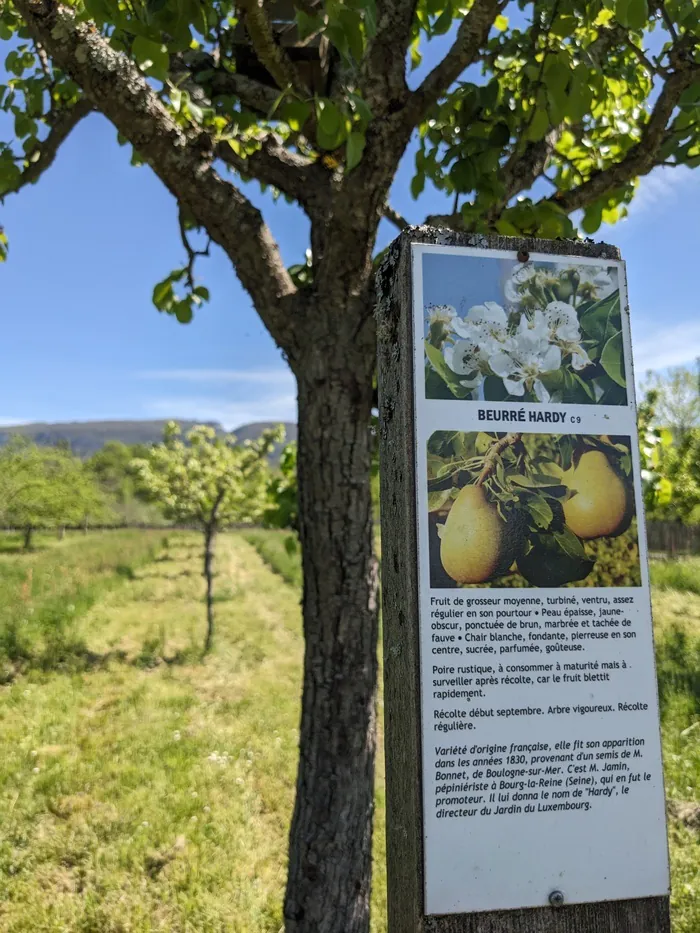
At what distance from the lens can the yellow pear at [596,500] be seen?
1251mm

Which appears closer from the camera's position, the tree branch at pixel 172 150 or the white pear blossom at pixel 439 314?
the white pear blossom at pixel 439 314

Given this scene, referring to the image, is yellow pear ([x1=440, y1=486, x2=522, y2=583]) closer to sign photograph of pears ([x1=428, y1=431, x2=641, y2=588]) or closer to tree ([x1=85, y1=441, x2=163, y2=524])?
sign photograph of pears ([x1=428, y1=431, x2=641, y2=588])

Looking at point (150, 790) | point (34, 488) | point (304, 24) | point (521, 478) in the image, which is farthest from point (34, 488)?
point (521, 478)

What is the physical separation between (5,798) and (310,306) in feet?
17.7

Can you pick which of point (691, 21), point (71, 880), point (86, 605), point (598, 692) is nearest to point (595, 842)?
point (598, 692)

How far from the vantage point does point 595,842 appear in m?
1.17

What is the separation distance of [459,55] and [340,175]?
726 millimetres

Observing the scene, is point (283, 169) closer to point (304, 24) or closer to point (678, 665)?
point (304, 24)

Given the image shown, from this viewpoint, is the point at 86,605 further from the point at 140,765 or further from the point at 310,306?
the point at 310,306

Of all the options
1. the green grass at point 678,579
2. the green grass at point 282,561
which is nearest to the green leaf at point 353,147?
the green grass at point 282,561

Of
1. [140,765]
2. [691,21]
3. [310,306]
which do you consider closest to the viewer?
[691,21]

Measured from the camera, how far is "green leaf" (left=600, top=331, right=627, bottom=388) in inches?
51.8

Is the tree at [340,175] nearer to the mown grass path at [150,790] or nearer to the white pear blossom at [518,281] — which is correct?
the white pear blossom at [518,281]

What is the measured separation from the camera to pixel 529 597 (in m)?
1.21
